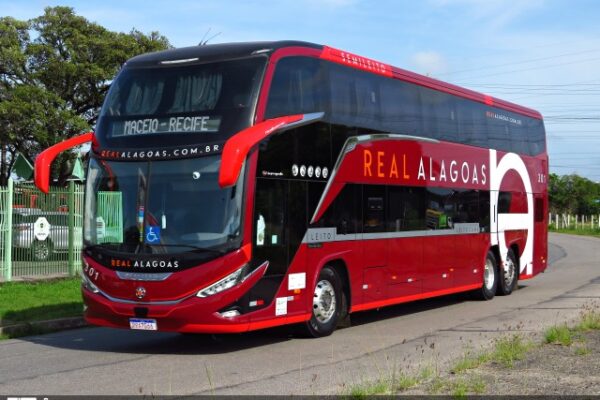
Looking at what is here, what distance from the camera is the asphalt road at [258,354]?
899cm

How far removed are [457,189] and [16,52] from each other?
30722 millimetres

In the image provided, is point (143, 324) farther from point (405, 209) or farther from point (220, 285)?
point (405, 209)

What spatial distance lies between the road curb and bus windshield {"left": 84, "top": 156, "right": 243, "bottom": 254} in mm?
2764

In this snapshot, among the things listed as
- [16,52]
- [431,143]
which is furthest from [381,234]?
Answer: [16,52]

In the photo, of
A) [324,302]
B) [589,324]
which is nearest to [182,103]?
[324,302]

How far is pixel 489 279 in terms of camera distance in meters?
18.7

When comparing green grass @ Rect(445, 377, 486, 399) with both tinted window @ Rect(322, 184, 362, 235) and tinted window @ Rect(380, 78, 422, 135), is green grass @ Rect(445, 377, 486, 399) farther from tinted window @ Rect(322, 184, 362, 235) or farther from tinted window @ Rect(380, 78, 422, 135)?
tinted window @ Rect(380, 78, 422, 135)

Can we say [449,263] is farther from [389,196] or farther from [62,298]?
[62,298]

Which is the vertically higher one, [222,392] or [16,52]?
[16,52]

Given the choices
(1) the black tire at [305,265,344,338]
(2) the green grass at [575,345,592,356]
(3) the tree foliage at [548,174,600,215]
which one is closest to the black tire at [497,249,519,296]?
(1) the black tire at [305,265,344,338]

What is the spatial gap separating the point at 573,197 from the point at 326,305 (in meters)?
100

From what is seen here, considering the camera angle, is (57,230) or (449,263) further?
(57,230)

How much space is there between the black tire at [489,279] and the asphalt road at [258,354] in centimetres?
164

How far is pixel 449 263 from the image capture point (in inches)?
651
